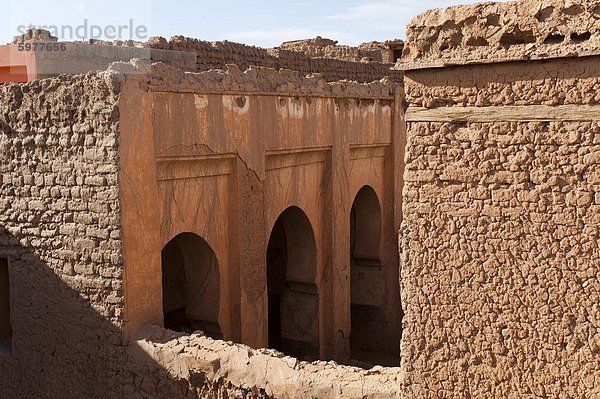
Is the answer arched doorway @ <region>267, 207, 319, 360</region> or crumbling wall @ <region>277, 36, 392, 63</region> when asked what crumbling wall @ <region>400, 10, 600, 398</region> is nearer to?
arched doorway @ <region>267, 207, 319, 360</region>

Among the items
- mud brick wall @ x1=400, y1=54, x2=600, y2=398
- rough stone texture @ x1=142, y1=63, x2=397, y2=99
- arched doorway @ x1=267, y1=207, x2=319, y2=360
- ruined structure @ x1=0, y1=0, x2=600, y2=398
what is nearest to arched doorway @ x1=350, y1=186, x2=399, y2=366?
ruined structure @ x1=0, y1=0, x2=600, y2=398

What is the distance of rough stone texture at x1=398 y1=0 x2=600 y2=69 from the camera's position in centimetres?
376

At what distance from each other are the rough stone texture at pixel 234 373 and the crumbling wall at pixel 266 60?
415 cm

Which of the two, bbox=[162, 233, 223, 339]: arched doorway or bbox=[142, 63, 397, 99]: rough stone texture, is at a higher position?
bbox=[142, 63, 397, 99]: rough stone texture

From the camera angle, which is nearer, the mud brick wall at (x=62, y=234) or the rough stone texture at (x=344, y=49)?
the mud brick wall at (x=62, y=234)

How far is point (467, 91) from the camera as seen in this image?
412cm

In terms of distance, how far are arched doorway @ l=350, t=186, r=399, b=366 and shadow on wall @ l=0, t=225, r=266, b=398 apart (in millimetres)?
5375

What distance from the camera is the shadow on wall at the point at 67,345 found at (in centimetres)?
606

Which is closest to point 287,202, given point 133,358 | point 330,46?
point 133,358

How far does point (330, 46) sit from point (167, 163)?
414 inches

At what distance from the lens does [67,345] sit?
645 cm

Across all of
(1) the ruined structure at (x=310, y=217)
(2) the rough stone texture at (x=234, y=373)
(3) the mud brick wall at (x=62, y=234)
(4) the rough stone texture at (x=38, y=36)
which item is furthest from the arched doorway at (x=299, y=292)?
(4) the rough stone texture at (x=38, y=36)

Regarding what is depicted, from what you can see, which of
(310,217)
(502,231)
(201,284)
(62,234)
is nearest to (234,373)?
(201,284)

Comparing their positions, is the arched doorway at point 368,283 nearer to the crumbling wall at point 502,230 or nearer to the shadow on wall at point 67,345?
the shadow on wall at point 67,345
